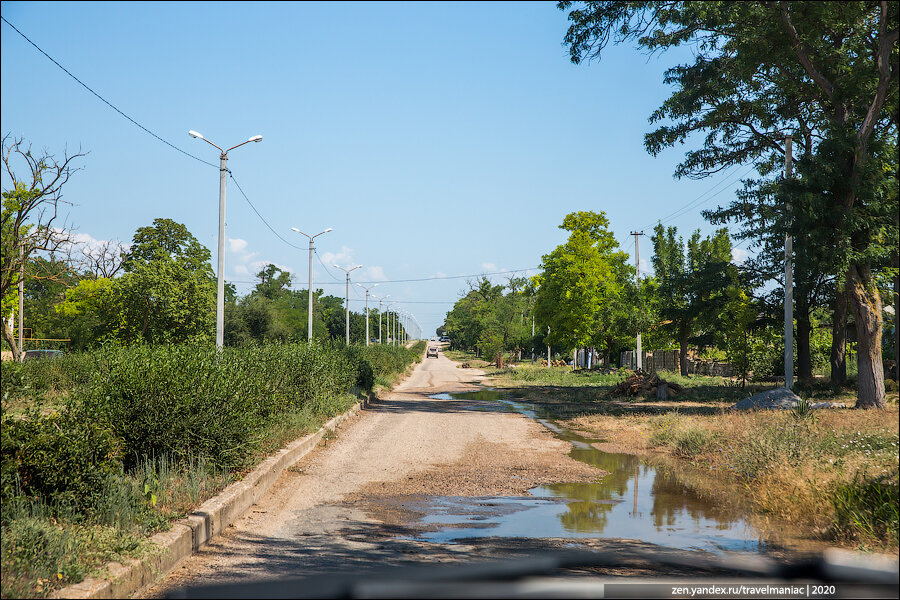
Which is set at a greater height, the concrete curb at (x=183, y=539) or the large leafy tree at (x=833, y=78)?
the large leafy tree at (x=833, y=78)

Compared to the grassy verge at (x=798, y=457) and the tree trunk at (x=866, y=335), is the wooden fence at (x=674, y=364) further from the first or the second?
the grassy verge at (x=798, y=457)

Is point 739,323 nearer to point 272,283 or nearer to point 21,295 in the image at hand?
point 21,295

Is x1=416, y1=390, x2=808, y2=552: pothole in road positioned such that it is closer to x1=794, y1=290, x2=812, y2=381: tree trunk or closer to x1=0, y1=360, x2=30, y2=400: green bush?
x1=0, y1=360, x2=30, y2=400: green bush

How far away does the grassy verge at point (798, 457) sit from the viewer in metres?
6.81

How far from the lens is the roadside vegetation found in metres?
5.35

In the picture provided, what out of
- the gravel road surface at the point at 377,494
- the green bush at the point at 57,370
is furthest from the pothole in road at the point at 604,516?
the green bush at the point at 57,370

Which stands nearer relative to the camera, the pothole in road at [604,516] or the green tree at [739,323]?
the pothole in road at [604,516]

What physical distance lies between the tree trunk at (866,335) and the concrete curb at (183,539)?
1584 centimetres

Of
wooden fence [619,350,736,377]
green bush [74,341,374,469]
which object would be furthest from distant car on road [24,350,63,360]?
wooden fence [619,350,736,377]

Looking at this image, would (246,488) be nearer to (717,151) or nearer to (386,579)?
(386,579)

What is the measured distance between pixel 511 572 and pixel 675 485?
9.23m

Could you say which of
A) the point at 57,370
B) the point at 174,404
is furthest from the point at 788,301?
the point at 57,370

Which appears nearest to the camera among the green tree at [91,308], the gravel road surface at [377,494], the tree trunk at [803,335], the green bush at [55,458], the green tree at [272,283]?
the green bush at [55,458]

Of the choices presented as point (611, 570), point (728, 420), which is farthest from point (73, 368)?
point (611, 570)
